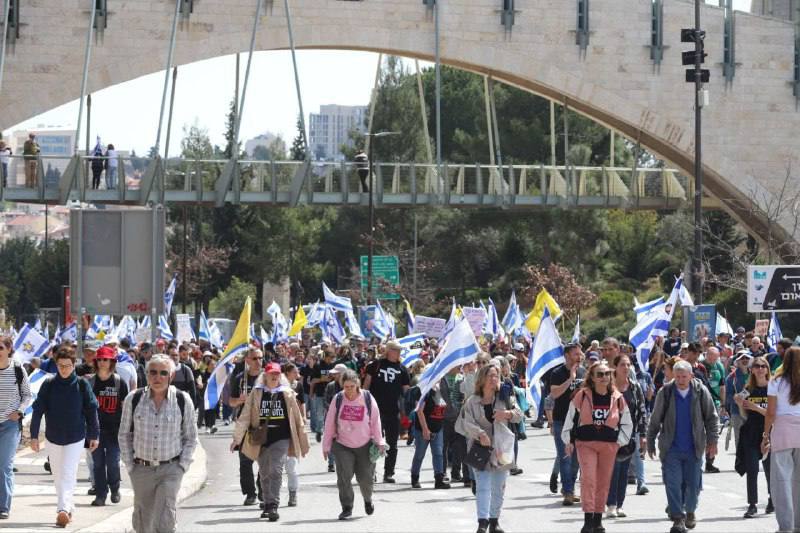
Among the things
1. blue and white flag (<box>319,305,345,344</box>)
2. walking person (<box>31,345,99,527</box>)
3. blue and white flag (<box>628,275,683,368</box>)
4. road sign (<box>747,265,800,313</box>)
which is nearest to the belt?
walking person (<box>31,345,99,527</box>)

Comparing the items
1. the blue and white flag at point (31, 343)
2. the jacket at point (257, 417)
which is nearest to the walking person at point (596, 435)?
the jacket at point (257, 417)

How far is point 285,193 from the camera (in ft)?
165

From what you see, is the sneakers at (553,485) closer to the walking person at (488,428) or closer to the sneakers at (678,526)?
the walking person at (488,428)

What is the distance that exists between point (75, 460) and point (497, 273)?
2703 inches

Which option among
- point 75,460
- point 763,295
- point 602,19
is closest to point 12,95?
point 602,19

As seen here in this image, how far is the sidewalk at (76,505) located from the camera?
1523 cm

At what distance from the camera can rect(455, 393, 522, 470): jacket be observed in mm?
15000

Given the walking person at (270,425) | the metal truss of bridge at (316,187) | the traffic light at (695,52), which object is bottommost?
the walking person at (270,425)

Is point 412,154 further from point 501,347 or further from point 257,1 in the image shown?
point 501,347

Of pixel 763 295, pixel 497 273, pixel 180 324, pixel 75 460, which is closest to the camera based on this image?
pixel 75 460

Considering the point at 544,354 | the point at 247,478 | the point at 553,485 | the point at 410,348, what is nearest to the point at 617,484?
the point at 553,485

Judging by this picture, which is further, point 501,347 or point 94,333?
point 94,333

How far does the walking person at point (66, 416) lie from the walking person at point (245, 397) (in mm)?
2062

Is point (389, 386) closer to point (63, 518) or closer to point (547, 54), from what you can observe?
point (63, 518)
